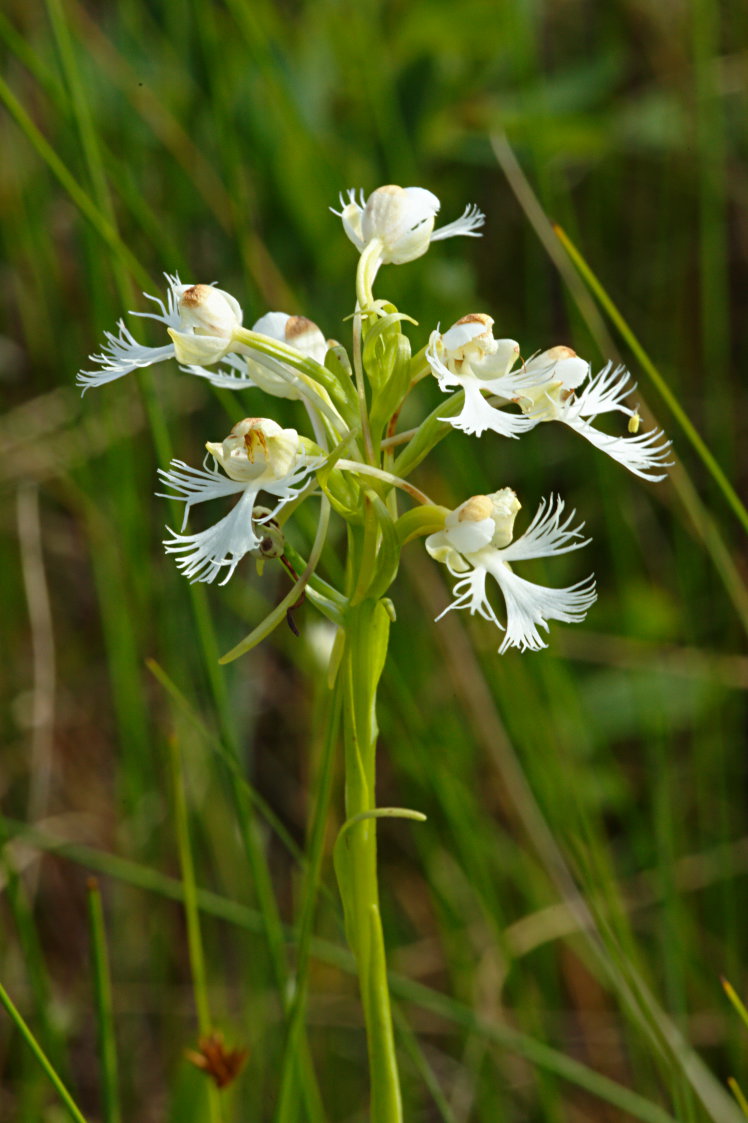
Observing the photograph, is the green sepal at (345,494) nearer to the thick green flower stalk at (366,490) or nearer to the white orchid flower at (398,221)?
the thick green flower stalk at (366,490)

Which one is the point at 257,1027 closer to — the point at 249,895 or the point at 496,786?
the point at 249,895

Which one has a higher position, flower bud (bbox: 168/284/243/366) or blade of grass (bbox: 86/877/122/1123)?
flower bud (bbox: 168/284/243/366)

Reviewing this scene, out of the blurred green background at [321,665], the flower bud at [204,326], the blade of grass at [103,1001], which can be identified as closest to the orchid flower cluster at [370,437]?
the flower bud at [204,326]

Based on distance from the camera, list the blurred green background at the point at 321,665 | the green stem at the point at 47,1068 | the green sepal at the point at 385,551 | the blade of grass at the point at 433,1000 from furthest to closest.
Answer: the blurred green background at the point at 321,665
the blade of grass at the point at 433,1000
the green stem at the point at 47,1068
the green sepal at the point at 385,551

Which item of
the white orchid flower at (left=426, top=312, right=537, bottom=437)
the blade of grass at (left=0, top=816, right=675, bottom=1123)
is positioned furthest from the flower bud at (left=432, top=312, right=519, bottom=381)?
the blade of grass at (left=0, top=816, right=675, bottom=1123)

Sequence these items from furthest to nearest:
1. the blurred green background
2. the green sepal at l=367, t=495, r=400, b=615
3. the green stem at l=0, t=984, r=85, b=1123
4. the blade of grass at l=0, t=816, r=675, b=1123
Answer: the blurred green background → the blade of grass at l=0, t=816, r=675, b=1123 → the green stem at l=0, t=984, r=85, b=1123 → the green sepal at l=367, t=495, r=400, b=615

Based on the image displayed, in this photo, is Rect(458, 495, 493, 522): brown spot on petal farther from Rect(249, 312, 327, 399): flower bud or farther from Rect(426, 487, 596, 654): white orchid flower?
Rect(249, 312, 327, 399): flower bud

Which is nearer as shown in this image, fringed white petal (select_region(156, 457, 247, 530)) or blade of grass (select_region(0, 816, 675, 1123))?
fringed white petal (select_region(156, 457, 247, 530))

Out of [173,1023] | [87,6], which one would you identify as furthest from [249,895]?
[87,6]
